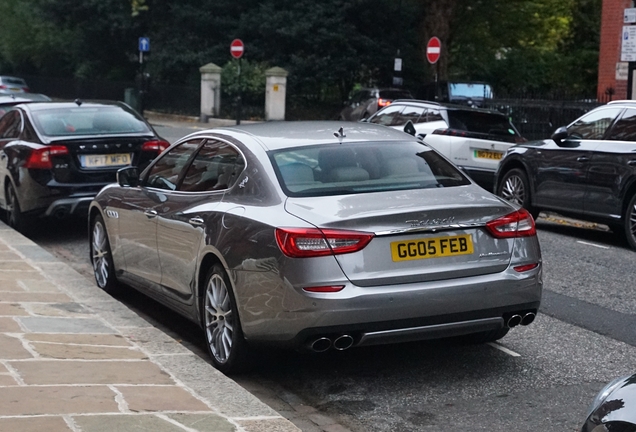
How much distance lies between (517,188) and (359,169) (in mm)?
7895

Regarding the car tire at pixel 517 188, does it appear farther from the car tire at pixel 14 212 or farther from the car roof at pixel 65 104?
the car tire at pixel 14 212

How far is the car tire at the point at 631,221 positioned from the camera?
38.4 feet

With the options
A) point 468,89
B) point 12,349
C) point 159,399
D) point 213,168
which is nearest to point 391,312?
point 159,399

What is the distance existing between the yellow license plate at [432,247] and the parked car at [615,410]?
2185 mm

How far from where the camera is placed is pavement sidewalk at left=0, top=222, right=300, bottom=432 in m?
4.98

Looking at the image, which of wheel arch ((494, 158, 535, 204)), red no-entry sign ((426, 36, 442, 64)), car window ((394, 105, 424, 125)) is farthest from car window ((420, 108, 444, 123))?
red no-entry sign ((426, 36, 442, 64))

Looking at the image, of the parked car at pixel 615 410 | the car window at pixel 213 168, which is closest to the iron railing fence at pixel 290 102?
the car window at pixel 213 168

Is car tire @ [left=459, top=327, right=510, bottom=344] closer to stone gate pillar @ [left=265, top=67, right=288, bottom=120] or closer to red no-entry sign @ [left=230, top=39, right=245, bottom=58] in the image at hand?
red no-entry sign @ [left=230, top=39, right=245, bottom=58]

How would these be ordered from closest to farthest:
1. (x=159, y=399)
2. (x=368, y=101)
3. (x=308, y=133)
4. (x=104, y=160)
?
(x=159, y=399), (x=308, y=133), (x=104, y=160), (x=368, y=101)

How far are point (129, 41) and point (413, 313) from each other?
4713 cm

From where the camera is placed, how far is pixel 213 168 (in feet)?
22.9

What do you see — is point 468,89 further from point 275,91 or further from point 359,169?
point 359,169

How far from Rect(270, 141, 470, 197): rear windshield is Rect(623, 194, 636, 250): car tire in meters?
5.50

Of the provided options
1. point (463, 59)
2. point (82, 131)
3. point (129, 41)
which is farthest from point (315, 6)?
point (82, 131)
